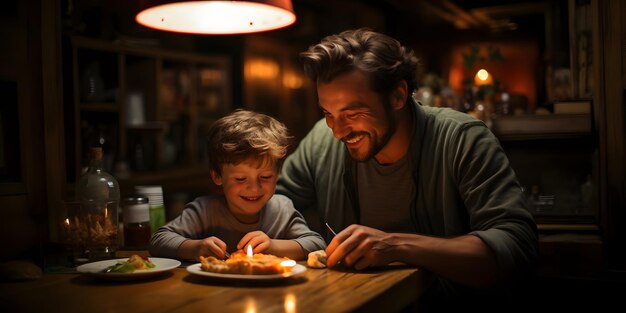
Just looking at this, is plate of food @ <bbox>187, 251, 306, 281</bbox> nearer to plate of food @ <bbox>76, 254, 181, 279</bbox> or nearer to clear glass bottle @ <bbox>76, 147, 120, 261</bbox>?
plate of food @ <bbox>76, 254, 181, 279</bbox>

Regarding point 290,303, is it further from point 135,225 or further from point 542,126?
point 542,126

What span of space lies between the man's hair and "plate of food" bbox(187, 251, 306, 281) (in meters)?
0.62

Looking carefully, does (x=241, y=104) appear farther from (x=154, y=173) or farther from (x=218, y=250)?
(x=218, y=250)

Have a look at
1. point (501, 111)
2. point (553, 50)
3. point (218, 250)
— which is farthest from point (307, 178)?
point (553, 50)

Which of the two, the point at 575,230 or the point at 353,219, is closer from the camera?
the point at 353,219

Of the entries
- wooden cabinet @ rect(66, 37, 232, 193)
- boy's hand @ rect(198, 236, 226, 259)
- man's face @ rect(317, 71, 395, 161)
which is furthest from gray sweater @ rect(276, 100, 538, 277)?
wooden cabinet @ rect(66, 37, 232, 193)

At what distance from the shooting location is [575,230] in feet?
9.30

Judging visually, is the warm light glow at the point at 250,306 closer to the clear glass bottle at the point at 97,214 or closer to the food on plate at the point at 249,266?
the food on plate at the point at 249,266

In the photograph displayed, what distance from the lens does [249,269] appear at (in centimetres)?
148

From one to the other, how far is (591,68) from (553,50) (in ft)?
2.82

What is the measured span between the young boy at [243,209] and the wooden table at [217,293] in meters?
0.17

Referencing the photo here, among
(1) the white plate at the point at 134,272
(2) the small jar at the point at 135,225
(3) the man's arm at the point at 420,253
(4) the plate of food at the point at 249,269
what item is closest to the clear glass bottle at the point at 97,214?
(2) the small jar at the point at 135,225

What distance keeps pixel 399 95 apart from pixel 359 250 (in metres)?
0.62

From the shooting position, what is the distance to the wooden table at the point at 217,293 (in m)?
1.29
